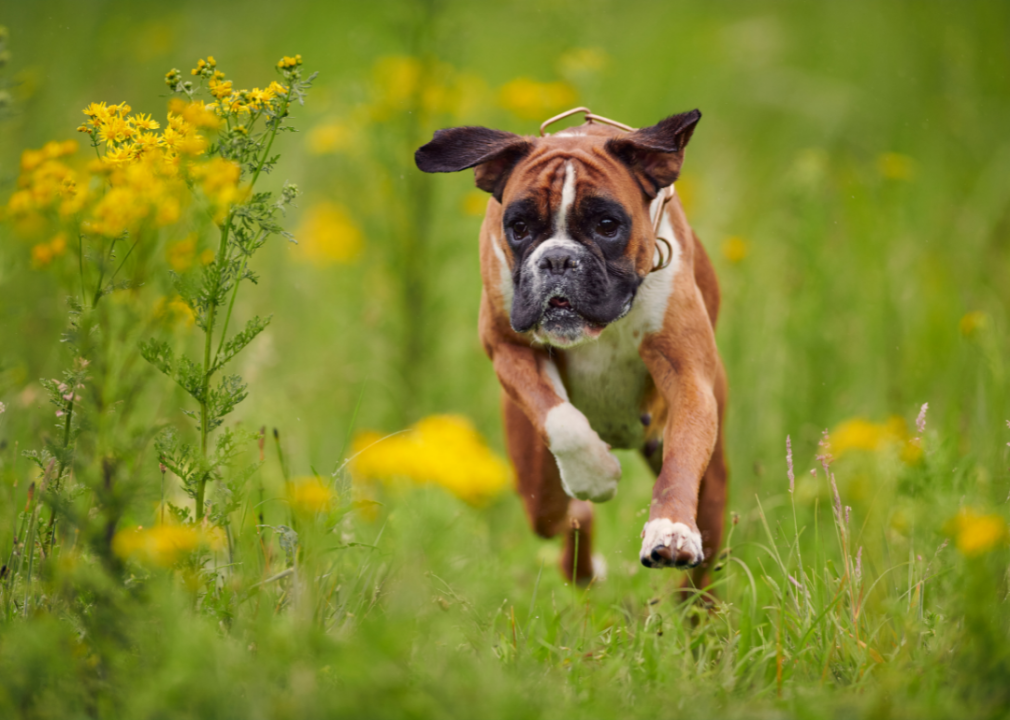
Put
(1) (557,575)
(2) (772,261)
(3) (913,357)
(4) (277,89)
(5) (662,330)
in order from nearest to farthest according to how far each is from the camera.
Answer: (4) (277,89) → (5) (662,330) → (1) (557,575) → (3) (913,357) → (2) (772,261)

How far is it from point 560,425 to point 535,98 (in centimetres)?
393

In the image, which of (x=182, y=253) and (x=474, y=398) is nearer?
(x=182, y=253)

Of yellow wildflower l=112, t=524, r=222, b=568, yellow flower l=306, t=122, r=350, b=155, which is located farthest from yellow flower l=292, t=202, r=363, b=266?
yellow wildflower l=112, t=524, r=222, b=568

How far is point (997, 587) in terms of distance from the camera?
3338 mm

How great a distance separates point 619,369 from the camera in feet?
12.5

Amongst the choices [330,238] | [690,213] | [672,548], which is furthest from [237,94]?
[690,213]

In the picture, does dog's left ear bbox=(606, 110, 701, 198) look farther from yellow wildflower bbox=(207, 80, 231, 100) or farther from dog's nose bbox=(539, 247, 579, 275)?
yellow wildflower bbox=(207, 80, 231, 100)

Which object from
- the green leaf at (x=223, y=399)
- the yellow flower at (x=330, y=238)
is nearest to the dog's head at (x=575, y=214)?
the green leaf at (x=223, y=399)

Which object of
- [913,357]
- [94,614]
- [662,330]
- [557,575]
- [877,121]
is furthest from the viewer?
[877,121]

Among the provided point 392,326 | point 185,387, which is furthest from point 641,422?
point 392,326

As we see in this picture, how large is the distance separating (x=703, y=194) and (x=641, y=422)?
6148mm

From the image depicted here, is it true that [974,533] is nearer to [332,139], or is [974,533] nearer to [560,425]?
[560,425]

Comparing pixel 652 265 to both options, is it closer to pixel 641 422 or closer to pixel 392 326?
pixel 641 422

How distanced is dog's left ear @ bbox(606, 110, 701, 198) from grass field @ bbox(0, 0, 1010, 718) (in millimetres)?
1361
